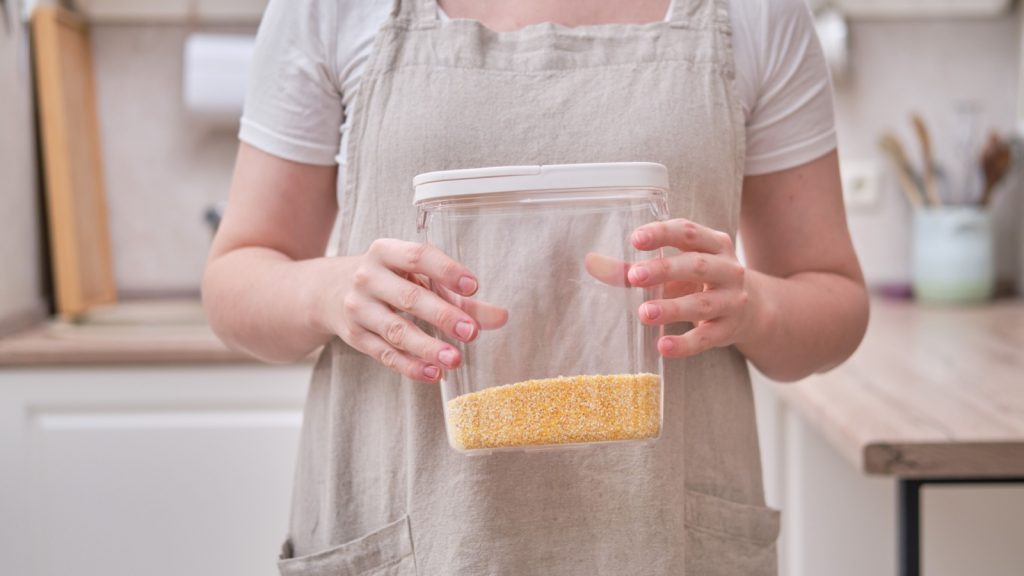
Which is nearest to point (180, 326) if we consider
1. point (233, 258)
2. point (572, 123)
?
point (233, 258)

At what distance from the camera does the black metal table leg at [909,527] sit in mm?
1123

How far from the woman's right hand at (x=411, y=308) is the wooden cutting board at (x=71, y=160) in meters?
1.47

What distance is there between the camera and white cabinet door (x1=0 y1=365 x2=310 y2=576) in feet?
5.44

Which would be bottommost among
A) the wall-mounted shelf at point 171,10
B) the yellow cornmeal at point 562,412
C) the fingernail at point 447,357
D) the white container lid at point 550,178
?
the yellow cornmeal at point 562,412

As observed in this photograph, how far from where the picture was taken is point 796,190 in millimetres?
821

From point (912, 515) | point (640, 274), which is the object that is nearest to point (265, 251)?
point (640, 274)

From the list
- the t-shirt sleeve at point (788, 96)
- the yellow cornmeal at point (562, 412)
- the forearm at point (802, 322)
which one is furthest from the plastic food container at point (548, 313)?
the t-shirt sleeve at point (788, 96)

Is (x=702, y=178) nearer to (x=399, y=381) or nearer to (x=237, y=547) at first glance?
(x=399, y=381)

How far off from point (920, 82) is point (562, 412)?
6.07 ft

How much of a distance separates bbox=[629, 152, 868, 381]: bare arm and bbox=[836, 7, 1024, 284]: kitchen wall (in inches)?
56.6

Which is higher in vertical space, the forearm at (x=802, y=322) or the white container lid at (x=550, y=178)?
the white container lid at (x=550, y=178)

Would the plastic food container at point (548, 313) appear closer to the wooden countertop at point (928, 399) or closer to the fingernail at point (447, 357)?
the fingernail at point (447, 357)

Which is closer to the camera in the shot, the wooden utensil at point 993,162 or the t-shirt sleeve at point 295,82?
the t-shirt sleeve at point 295,82

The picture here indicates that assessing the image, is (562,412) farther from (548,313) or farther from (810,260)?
(810,260)
